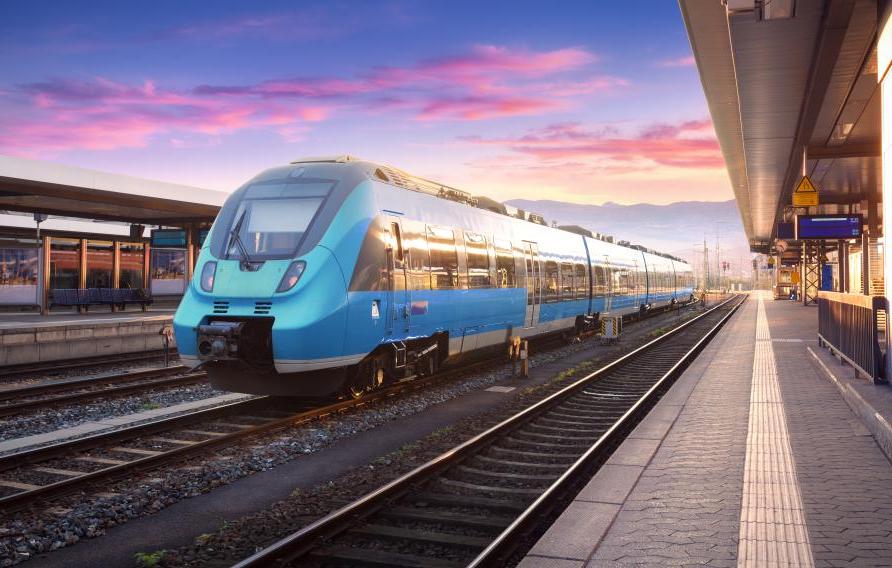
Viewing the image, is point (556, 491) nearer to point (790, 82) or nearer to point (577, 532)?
point (577, 532)

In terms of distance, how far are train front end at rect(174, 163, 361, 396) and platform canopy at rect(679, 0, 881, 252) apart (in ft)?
20.1

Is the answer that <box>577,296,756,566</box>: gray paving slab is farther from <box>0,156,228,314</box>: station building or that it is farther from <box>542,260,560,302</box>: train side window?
<box>0,156,228,314</box>: station building

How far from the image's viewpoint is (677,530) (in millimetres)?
5316

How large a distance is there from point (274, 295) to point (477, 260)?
18.2ft

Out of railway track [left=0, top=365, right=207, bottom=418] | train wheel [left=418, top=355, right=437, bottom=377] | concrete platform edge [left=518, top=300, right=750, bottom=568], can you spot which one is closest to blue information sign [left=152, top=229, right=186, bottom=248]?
railway track [left=0, top=365, right=207, bottom=418]

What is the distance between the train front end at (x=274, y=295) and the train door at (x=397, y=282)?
1.06 meters

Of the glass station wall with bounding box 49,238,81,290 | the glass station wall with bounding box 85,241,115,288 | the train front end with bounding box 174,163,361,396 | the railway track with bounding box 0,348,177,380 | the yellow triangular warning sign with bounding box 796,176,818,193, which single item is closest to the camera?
the train front end with bounding box 174,163,361,396

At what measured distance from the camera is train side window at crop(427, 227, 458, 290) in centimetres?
1241

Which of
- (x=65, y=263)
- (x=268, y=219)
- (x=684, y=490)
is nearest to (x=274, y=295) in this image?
(x=268, y=219)

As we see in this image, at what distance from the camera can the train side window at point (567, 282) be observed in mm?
20281

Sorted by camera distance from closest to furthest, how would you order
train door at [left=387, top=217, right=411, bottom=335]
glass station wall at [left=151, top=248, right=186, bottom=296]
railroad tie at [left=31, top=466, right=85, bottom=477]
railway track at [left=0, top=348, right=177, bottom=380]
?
railroad tie at [left=31, top=466, right=85, bottom=477]
train door at [left=387, top=217, right=411, bottom=335]
railway track at [left=0, top=348, right=177, bottom=380]
glass station wall at [left=151, top=248, right=186, bottom=296]

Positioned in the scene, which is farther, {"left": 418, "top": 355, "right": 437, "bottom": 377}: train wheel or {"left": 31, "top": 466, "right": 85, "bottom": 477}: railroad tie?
{"left": 418, "top": 355, "right": 437, "bottom": 377}: train wheel

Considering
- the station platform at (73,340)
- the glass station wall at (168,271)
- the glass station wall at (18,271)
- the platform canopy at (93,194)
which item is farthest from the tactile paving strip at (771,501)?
the glass station wall at (168,271)

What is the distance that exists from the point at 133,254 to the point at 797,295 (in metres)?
59.2
